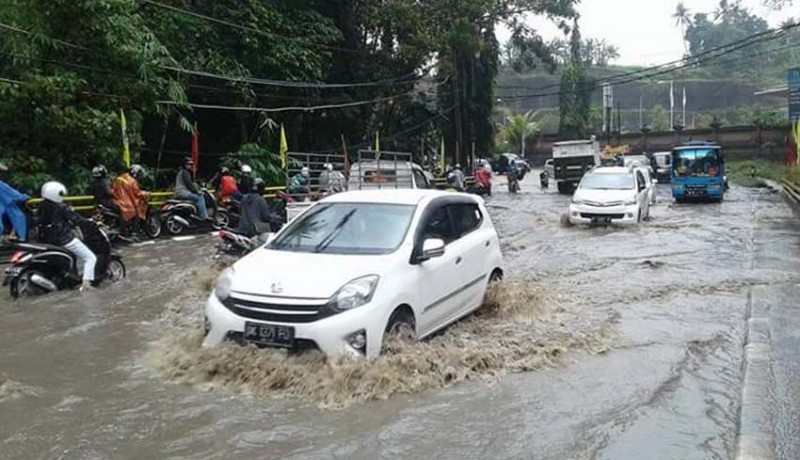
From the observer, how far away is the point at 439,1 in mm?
32781

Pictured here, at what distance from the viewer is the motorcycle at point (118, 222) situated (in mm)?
14500

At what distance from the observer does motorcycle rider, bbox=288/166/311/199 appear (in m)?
17.5

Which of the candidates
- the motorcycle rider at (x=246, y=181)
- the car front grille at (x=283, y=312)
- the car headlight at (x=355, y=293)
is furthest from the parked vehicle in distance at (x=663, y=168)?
the car front grille at (x=283, y=312)

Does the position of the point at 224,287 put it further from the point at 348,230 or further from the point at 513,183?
the point at 513,183

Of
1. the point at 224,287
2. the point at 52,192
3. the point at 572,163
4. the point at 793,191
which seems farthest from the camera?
the point at 572,163

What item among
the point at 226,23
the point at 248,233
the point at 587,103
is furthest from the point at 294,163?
the point at 587,103

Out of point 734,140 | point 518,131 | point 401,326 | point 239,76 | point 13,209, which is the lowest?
point 401,326

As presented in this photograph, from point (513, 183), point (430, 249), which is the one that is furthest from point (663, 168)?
point (430, 249)

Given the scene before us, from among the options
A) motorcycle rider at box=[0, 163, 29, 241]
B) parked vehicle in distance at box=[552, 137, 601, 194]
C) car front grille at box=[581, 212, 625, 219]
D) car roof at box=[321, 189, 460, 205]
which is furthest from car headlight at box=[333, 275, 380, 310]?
parked vehicle in distance at box=[552, 137, 601, 194]

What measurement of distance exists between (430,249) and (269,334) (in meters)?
1.66

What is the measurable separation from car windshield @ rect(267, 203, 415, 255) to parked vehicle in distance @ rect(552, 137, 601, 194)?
3090cm

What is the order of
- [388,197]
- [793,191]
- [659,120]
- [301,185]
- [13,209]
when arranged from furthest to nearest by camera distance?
[659,120], [793,191], [301,185], [13,209], [388,197]

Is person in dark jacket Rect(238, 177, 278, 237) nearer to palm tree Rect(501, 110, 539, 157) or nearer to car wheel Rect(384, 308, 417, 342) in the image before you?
car wheel Rect(384, 308, 417, 342)

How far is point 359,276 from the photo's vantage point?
19.5ft
